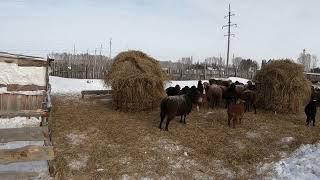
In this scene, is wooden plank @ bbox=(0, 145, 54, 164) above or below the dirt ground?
above

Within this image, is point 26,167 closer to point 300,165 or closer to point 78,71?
point 300,165

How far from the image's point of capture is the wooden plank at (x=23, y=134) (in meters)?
7.30

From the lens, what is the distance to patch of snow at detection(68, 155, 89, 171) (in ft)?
32.3

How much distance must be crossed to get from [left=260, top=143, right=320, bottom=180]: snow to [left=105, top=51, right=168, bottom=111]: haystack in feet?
23.2

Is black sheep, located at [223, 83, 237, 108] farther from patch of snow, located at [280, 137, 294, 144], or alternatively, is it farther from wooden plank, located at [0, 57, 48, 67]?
wooden plank, located at [0, 57, 48, 67]

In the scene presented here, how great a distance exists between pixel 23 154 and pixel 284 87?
13073 mm

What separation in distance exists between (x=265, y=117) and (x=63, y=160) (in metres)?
9.06

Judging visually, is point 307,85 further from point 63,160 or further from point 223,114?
point 63,160

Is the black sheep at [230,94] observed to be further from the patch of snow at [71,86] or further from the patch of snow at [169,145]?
the patch of snow at [71,86]

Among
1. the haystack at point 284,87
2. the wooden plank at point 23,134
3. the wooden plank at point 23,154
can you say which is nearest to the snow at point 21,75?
the wooden plank at point 23,134

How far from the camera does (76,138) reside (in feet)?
39.9

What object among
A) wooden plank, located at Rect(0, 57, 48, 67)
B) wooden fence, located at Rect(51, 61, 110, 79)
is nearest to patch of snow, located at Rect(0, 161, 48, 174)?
wooden plank, located at Rect(0, 57, 48, 67)

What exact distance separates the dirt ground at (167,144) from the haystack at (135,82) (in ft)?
1.79

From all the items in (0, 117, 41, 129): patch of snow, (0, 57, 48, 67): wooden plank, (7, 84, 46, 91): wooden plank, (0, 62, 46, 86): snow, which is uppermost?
(0, 57, 48, 67): wooden plank
